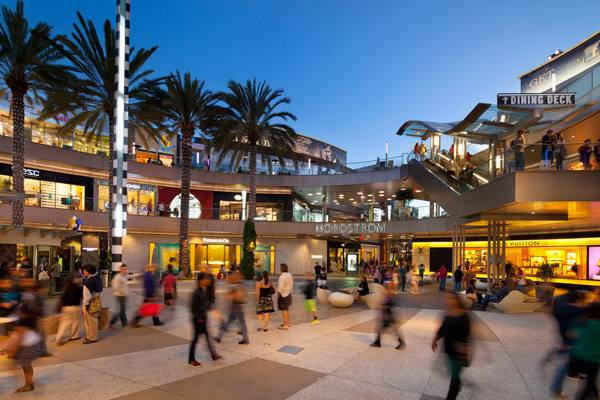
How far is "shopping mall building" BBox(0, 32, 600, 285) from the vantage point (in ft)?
58.5

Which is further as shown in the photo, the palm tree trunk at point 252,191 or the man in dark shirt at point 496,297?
the palm tree trunk at point 252,191

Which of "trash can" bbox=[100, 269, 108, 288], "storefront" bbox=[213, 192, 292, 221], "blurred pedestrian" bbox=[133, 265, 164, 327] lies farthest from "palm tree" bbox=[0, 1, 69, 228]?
"storefront" bbox=[213, 192, 292, 221]

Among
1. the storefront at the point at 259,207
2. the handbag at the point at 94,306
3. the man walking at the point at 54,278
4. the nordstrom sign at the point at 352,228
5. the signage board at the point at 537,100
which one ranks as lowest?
the man walking at the point at 54,278

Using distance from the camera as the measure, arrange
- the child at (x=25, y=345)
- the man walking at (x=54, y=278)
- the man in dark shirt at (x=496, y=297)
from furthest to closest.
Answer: the man walking at (x=54, y=278), the man in dark shirt at (x=496, y=297), the child at (x=25, y=345)

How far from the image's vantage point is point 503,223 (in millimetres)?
22891

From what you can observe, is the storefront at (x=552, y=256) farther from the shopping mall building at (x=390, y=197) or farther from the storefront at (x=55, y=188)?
the storefront at (x=55, y=188)

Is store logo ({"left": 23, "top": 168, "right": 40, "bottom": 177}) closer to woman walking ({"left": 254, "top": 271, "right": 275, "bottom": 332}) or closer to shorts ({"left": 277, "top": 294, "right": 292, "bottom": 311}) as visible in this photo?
woman walking ({"left": 254, "top": 271, "right": 275, "bottom": 332})

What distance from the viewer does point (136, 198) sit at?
3866 centimetres

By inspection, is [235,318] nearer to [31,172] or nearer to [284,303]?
[284,303]

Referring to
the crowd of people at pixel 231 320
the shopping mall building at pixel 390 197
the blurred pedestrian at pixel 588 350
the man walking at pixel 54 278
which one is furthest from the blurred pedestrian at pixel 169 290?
the blurred pedestrian at pixel 588 350

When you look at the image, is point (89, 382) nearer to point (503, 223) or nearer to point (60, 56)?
point (503, 223)

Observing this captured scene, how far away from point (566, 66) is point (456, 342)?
36.3 m

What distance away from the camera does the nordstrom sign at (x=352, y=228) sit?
35844mm

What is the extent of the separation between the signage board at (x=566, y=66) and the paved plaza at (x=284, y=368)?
25165 millimetres
